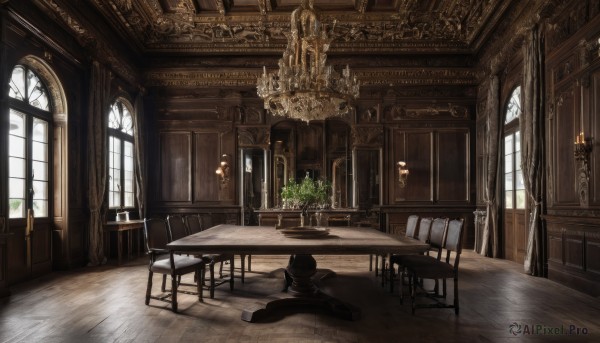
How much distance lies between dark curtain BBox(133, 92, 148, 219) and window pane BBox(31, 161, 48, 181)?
2.64 m

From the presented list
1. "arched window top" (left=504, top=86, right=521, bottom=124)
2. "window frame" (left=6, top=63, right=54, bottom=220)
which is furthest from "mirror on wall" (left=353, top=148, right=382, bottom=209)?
"window frame" (left=6, top=63, right=54, bottom=220)

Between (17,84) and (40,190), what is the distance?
155 cm

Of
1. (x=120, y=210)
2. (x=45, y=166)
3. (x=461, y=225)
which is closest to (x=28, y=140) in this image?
(x=45, y=166)

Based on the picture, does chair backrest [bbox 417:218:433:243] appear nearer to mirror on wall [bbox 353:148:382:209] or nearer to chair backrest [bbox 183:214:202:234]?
chair backrest [bbox 183:214:202:234]

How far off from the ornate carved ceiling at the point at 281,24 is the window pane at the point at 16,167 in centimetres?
270

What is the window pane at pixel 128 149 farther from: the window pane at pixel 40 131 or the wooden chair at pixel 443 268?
the wooden chair at pixel 443 268

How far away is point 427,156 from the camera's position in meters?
9.88

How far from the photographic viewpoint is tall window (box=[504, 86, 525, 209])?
299 inches

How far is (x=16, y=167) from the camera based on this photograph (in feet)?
19.4

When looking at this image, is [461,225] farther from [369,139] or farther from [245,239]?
[369,139]

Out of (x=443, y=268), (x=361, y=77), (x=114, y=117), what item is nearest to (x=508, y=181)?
(x=361, y=77)

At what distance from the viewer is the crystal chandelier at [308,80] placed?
5086mm

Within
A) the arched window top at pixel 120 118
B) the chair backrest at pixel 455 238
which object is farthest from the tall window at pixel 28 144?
the chair backrest at pixel 455 238

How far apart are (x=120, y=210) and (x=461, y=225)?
661 cm
